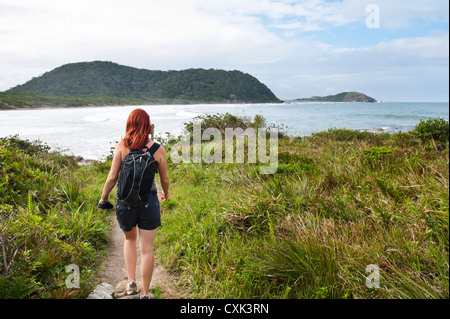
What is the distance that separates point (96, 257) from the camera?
458cm

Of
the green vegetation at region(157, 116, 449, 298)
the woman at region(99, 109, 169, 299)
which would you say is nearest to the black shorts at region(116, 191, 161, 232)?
the woman at region(99, 109, 169, 299)

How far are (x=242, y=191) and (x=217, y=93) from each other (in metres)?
57.7

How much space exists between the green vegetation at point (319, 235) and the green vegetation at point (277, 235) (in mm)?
16

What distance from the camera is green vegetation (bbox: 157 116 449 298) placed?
2.89 meters

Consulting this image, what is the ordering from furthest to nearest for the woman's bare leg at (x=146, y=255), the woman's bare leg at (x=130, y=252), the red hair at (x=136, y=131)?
the woman's bare leg at (x=130, y=252), the woman's bare leg at (x=146, y=255), the red hair at (x=136, y=131)

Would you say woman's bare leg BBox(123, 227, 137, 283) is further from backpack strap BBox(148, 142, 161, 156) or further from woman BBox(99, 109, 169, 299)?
backpack strap BBox(148, 142, 161, 156)

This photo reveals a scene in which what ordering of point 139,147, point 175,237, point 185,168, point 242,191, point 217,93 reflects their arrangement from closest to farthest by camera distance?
point 139,147 < point 175,237 < point 242,191 < point 185,168 < point 217,93

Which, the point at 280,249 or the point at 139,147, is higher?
the point at 139,147

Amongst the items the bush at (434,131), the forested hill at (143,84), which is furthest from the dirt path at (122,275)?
the forested hill at (143,84)

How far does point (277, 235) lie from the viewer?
3.95m

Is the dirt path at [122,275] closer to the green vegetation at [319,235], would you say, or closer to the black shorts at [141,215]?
the green vegetation at [319,235]

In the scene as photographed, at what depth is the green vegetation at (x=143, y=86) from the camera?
193 feet
